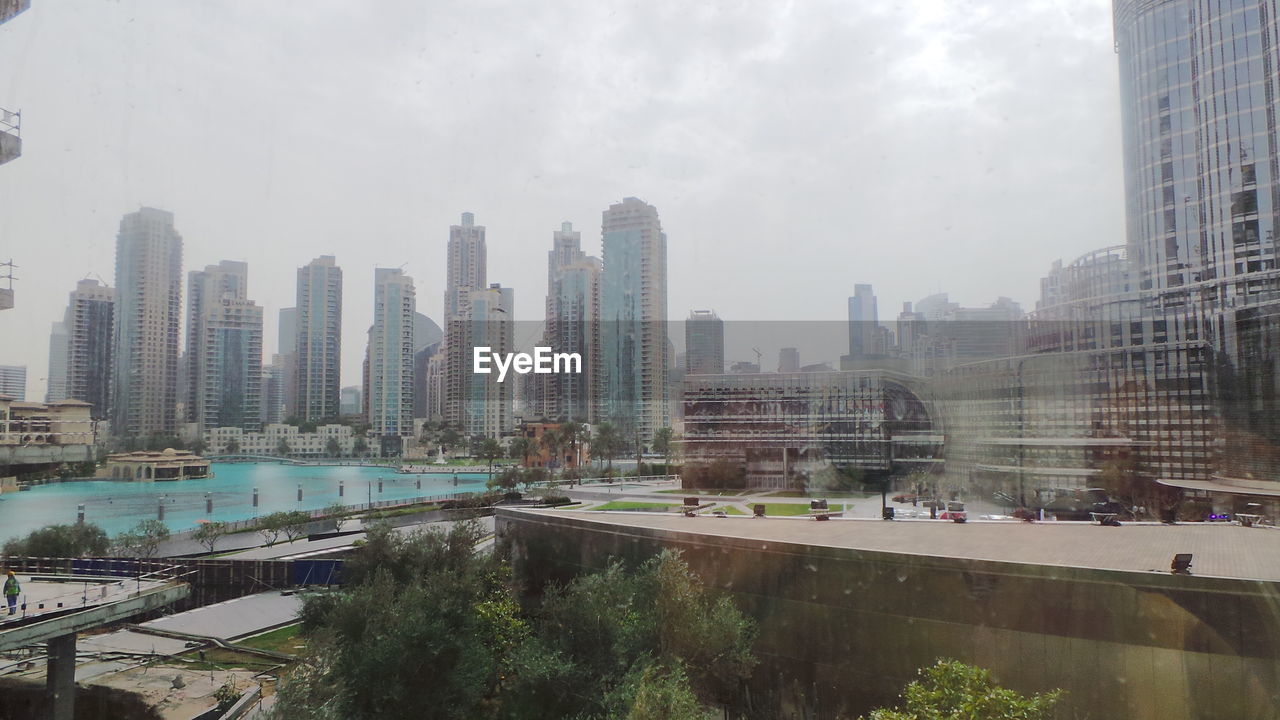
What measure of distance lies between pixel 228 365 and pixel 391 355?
116 inches

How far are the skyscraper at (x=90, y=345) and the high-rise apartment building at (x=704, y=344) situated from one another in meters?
7.52

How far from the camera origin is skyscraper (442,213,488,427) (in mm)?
9086

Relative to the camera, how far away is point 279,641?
19.7 feet

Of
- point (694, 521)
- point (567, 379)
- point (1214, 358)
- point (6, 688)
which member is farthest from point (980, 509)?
point (6, 688)

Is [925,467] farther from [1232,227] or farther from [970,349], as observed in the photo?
[1232,227]

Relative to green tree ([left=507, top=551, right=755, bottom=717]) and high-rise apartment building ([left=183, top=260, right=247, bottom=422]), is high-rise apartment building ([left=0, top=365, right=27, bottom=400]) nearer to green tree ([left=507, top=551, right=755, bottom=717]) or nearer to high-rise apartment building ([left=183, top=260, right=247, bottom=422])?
high-rise apartment building ([left=183, top=260, right=247, bottom=422])

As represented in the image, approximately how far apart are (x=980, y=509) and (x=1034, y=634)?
16.7ft

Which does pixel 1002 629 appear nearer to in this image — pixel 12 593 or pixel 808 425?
pixel 12 593

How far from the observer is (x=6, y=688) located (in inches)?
183

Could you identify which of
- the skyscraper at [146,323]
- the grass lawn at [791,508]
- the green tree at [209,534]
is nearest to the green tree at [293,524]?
the green tree at [209,534]

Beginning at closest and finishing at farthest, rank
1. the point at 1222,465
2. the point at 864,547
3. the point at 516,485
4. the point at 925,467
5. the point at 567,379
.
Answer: the point at 864,547
the point at 1222,465
the point at 925,467
the point at 567,379
the point at 516,485

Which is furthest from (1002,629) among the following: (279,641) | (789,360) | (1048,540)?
(789,360)

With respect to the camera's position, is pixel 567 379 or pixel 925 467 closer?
pixel 925 467

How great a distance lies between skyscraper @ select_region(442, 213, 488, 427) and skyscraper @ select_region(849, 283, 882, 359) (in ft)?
17.3
